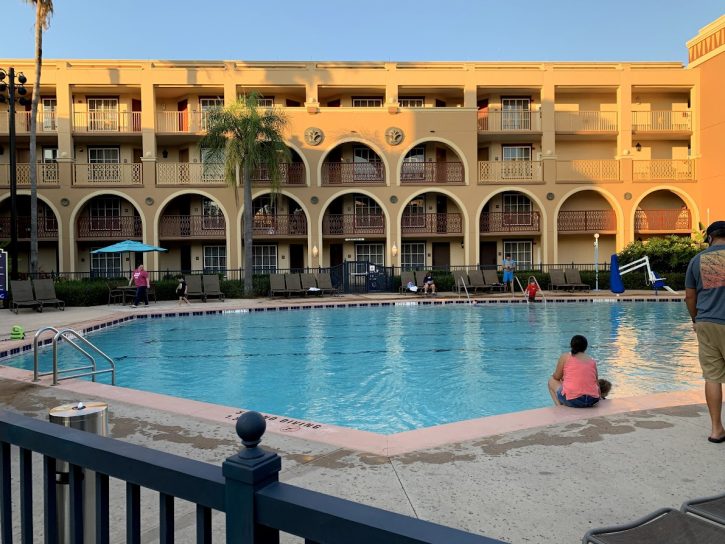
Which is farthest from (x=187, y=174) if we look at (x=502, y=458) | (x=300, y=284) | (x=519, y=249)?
(x=502, y=458)

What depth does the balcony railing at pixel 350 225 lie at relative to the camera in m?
28.3

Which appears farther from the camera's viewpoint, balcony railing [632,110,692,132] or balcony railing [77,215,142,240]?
balcony railing [632,110,692,132]

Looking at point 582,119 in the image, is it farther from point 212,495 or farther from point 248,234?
point 212,495

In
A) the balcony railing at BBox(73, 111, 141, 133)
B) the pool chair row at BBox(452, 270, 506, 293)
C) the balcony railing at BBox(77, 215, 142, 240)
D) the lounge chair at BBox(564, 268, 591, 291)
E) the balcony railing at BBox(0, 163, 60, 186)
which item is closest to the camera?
the pool chair row at BBox(452, 270, 506, 293)

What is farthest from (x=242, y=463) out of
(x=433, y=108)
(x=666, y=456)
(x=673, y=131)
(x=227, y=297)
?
(x=673, y=131)

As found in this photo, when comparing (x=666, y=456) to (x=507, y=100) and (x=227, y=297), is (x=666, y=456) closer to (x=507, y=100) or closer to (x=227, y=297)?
(x=227, y=297)

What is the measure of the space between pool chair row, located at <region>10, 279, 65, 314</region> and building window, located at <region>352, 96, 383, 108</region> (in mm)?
17998

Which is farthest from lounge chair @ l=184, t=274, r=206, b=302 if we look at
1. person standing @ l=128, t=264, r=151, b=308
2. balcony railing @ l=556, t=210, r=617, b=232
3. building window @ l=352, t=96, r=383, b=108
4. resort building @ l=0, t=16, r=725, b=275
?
balcony railing @ l=556, t=210, r=617, b=232

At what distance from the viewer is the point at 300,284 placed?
2369cm

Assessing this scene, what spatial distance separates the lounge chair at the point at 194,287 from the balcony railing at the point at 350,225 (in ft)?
26.1

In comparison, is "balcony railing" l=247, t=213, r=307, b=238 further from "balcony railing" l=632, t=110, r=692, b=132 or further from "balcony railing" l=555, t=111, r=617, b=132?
"balcony railing" l=632, t=110, r=692, b=132

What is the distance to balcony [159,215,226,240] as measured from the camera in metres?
27.5

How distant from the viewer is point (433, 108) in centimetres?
2783

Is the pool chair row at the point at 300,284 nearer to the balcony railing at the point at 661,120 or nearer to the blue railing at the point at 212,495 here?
the balcony railing at the point at 661,120
